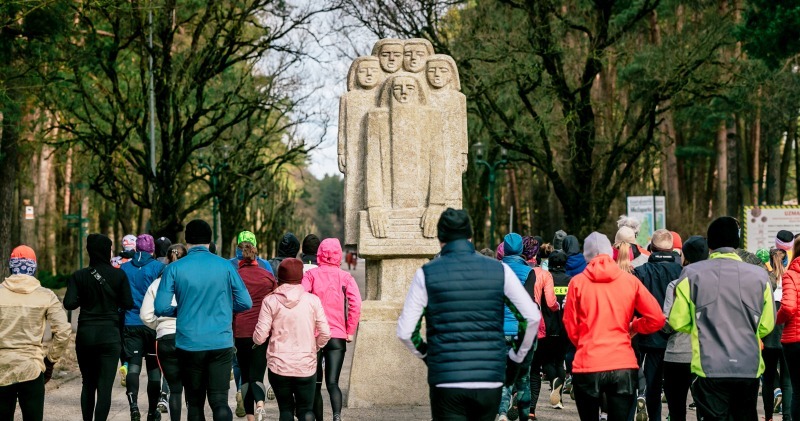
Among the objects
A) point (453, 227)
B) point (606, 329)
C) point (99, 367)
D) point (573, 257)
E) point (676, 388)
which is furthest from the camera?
point (573, 257)

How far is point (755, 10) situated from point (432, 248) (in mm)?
13451

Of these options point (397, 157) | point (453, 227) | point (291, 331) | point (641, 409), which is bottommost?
point (641, 409)

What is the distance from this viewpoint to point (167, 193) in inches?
1032

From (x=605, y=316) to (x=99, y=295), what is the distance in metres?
4.45

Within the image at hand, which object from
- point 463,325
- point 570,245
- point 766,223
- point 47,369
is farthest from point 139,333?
point 766,223

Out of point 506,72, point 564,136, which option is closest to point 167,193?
point 506,72

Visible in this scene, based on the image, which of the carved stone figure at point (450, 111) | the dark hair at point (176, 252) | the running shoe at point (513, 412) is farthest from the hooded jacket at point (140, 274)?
the running shoe at point (513, 412)

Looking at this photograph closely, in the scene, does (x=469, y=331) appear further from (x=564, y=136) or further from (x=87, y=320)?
(x=564, y=136)

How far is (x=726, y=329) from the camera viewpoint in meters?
7.47

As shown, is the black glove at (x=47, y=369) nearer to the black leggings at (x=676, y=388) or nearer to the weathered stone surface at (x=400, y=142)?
the weathered stone surface at (x=400, y=142)

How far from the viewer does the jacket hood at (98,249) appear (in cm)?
988

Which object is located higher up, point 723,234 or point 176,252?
point 723,234

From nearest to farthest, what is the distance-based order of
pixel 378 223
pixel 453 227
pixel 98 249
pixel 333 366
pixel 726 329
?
pixel 453 227 → pixel 726 329 → pixel 98 249 → pixel 333 366 → pixel 378 223

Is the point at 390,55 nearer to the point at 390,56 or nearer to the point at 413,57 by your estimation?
the point at 390,56
